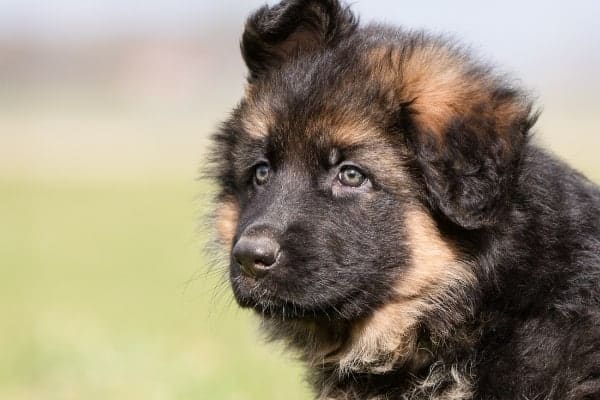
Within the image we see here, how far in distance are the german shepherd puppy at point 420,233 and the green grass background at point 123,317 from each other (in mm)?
778

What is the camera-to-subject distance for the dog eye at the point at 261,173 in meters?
4.59

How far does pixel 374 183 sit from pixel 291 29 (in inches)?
38.6

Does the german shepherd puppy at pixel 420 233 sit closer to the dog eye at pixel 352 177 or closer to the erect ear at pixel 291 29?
the dog eye at pixel 352 177

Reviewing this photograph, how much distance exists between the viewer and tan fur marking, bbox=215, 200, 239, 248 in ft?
16.0

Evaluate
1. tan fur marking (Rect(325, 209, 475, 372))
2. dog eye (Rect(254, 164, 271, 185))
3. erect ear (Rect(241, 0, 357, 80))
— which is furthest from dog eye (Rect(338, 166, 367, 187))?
erect ear (Rect(241, 0, 357, 80))

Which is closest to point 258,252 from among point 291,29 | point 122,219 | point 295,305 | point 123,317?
point 295,305

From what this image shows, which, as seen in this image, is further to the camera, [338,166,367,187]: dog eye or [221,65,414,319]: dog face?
[338,166,367,187]: dog eye

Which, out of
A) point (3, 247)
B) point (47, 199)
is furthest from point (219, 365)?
point (47, 199)

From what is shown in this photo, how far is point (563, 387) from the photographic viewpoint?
12.8ft

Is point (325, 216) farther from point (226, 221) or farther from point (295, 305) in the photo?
point (226, 221)

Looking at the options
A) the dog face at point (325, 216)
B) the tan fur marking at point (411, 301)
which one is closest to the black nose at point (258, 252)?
the dog face at point (325, 216)

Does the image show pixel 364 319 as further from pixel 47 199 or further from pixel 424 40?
pixel 47 199

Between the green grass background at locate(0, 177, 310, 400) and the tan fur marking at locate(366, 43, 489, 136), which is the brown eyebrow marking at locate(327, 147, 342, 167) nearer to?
the tan fur marking at locate(366, 43, 489, 136)

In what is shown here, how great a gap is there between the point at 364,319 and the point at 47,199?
879 inches
